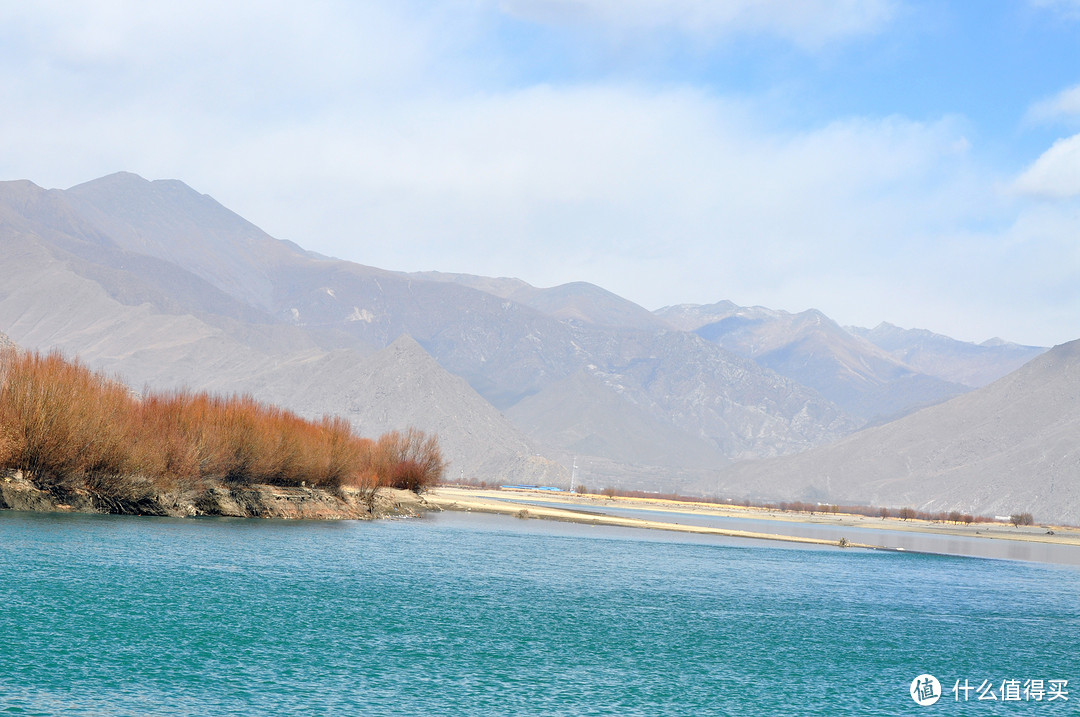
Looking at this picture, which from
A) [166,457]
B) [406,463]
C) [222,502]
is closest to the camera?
[166,457]

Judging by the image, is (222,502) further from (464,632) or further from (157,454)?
(464,632)

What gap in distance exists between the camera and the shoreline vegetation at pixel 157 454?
6034cm

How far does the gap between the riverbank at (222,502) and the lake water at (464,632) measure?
7.92 ft

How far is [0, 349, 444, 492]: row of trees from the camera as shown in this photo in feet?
198

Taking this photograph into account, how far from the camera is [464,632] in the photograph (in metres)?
36.7

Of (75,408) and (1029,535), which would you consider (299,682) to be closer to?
(75,408)

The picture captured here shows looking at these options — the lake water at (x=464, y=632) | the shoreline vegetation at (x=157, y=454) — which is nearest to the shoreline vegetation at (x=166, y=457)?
the shoreline vegetation at (x=157, y=454)

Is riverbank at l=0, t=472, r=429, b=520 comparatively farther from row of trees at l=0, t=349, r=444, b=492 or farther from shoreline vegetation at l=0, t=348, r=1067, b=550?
row of trees at l=0, t=349, r=444, b=492

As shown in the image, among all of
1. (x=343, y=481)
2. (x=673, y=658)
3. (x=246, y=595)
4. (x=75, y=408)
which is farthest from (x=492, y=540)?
(x=673, y=658)

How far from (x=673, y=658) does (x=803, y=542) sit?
73.6m

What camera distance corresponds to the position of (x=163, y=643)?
3080cm

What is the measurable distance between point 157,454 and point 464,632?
41.5m

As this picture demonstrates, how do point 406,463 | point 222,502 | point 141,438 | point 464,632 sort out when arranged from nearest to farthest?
point 464,632, point 141,438, point 222,502, point 406,463

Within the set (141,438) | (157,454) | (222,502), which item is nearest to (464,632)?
(157,454)
